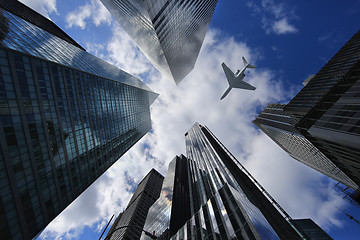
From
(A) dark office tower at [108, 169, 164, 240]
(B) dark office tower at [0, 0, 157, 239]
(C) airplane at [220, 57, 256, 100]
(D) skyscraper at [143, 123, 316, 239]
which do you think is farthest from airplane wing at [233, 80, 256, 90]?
(A) dark office tower at [108, 169, 164, 240]

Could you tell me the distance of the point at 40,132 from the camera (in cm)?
3534

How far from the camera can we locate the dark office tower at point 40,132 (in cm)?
2836

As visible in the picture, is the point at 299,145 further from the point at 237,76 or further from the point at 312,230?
the point at 312,230

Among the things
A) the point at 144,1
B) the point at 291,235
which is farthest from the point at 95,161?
the point at 291,235

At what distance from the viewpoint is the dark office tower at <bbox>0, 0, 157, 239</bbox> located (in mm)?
28359

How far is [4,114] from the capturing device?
27.8 metres

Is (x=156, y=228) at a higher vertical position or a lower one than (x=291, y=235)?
lower

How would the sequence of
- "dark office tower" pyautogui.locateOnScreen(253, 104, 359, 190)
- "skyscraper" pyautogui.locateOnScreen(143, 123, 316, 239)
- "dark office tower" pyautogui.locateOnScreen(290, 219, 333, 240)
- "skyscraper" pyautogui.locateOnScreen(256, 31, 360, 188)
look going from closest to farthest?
1. "skyscraper" pyautogui.locateOnScreen(256, 31, 360, 188)
2. "skyscraper" pyautogui.locateOnScreen(143, 123, 316, 239)
3. "dark office tower" pyautogui.locateOnScreen(253, 104, 359, 190)
4. "dark office tower" pyautogui.locateOnScreen(290, 219, 333, 240)

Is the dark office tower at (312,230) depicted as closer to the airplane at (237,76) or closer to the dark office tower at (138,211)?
the airplane at (237,76)

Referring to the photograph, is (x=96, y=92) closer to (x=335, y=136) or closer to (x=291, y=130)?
(x=335, y=136)

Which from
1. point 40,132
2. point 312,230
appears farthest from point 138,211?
point 312,230

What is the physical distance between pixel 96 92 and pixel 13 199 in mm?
41511

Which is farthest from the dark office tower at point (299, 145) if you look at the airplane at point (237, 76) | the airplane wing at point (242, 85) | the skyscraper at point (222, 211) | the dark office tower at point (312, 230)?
the dark office tower at point (312, 230)

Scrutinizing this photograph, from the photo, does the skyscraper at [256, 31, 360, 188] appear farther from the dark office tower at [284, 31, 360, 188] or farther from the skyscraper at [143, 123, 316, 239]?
the skyscraper at [143, 123, 316, 239]
